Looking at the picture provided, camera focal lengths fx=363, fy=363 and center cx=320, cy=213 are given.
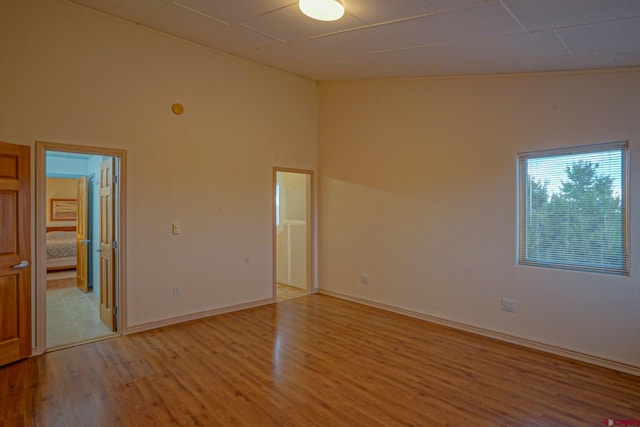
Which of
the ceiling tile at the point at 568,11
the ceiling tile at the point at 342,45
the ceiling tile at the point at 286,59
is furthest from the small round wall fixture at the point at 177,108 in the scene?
the ceiling tile at the point at 568,11

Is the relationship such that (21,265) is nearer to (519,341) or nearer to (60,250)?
(519,341)

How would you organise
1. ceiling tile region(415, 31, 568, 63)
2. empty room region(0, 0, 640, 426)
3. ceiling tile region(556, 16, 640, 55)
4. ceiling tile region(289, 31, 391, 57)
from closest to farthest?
1. ceiling tile region(556, 16, 640, 55)
2. empty room region(0, 0, 640, 426)
3. ceiling tile region(415, 31, 568, 63)
4. ceiling tile region(289, 31, 391, 57)

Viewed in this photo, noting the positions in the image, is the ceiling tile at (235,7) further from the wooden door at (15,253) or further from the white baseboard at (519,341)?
the white baseboard at (519,341)

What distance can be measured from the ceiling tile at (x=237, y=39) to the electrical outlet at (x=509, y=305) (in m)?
3.70

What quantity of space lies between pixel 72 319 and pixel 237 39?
3932 millimetres

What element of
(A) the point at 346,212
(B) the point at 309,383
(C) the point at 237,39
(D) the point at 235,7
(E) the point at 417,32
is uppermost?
(C) the point at 237,39

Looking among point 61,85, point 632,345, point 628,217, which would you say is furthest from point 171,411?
point 628,217

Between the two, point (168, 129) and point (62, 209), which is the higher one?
point (168, 129)

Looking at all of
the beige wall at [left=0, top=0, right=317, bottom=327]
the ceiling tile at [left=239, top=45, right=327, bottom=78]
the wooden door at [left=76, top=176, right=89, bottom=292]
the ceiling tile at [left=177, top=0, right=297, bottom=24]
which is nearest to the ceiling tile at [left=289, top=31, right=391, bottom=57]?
the ceiling tile at [left=239, top=45, right=327, bottom=78]

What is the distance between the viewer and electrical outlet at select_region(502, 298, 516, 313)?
376 centimetres

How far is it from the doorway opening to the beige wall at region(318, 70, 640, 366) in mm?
241

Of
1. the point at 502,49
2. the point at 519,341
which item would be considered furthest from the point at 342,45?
the point at 519,341

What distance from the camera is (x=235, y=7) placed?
10.6 ft

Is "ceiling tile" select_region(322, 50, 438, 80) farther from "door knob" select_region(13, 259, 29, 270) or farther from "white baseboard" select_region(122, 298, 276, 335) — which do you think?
"door knob" select_region(13, 259, 29, 270)
